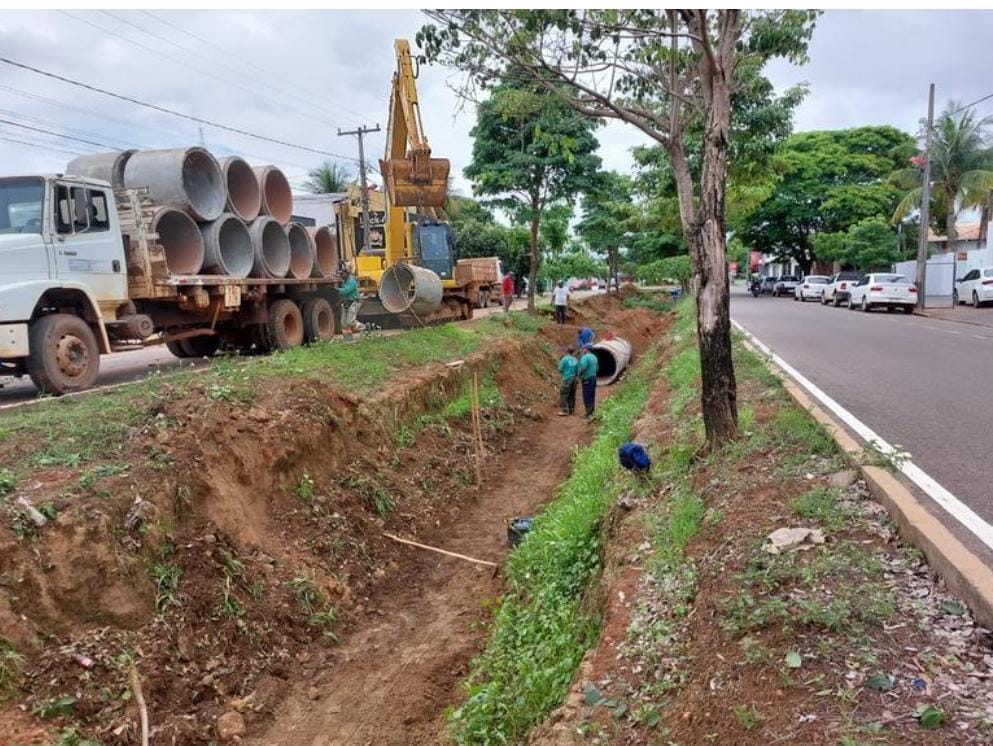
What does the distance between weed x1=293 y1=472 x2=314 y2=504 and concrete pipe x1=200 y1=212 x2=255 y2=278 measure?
5465mm

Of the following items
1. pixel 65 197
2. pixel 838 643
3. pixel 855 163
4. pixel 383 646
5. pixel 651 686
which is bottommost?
pixel 383 646

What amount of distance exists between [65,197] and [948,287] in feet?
126

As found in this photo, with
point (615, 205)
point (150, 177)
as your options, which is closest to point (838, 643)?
point (150, 177)

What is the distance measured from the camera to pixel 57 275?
28.8 feet

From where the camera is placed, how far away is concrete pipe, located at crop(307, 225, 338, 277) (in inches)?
595

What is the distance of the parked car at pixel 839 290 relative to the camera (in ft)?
97.3

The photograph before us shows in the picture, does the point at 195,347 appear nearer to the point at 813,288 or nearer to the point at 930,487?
the point at 930,487

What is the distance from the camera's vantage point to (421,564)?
7.35 m

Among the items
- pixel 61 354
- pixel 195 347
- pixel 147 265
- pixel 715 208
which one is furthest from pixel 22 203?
pixel 715 208

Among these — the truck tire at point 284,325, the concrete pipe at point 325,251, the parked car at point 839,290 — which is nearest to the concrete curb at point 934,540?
the truck tire at point 284,325

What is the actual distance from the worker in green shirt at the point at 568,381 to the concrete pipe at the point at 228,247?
231 inches

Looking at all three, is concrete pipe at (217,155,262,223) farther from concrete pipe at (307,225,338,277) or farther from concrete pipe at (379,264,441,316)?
concrete pipe at (379,264,441,316)

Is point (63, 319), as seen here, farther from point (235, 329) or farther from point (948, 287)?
point (948, 287)

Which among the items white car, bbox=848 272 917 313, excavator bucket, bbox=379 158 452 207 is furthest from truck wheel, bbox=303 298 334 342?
white car, bbox=848 272 917 313
